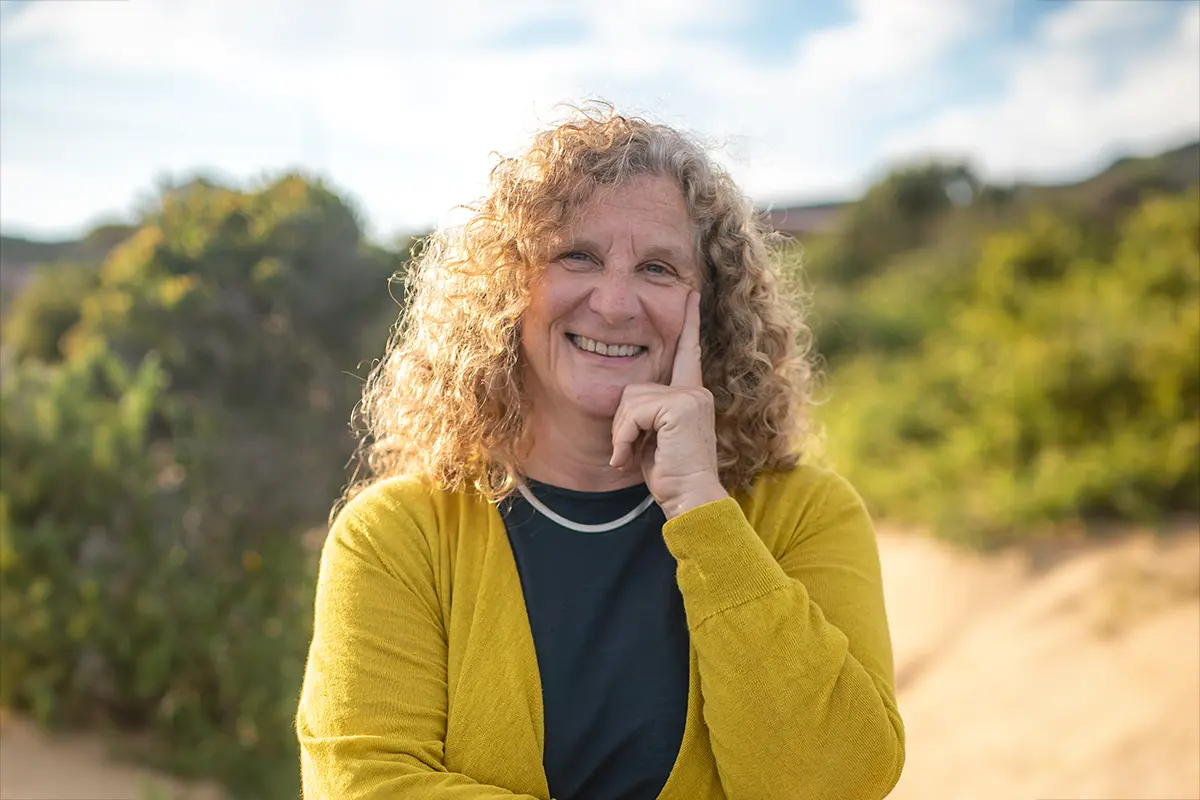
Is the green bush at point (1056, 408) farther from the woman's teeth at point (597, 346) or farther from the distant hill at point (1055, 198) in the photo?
the woman's teeth at point (597, 346)

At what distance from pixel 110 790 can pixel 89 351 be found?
202 cm

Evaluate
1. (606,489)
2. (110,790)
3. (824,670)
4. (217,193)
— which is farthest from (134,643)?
(824,670)

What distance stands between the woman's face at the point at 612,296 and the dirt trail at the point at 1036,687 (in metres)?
2.75

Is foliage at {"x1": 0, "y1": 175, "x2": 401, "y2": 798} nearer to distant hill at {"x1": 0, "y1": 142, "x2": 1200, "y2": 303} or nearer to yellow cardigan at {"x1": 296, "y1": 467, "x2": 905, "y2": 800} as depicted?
distant hill at {"x1": 0, "y1": 142, "x2": 1200, "y2": 303}

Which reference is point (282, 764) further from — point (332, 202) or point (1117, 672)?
point (1117, 672)

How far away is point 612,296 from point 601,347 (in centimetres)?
12

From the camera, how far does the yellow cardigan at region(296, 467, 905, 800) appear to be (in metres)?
1.70

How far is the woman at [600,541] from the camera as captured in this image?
172 centimetres

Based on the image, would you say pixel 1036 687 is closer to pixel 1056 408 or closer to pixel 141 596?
pixel 1056 408

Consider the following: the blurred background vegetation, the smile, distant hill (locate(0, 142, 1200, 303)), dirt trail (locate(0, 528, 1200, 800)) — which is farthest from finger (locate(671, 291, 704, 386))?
dirt trail (locate(0, 528, 1200, 800))

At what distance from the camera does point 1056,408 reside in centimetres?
670

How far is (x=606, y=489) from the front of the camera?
2092mm

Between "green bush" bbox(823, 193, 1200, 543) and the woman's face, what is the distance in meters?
4.92

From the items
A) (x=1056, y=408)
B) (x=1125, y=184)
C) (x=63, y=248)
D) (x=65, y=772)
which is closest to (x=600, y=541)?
(x=65, y=772)
